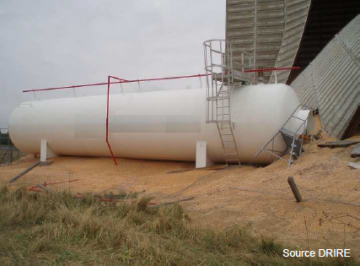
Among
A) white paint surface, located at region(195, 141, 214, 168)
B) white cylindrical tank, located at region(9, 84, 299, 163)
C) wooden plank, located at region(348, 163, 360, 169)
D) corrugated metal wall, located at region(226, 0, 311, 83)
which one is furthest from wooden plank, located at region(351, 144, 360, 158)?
corrugated metal wall, located at region(226, 0, 311, 83)

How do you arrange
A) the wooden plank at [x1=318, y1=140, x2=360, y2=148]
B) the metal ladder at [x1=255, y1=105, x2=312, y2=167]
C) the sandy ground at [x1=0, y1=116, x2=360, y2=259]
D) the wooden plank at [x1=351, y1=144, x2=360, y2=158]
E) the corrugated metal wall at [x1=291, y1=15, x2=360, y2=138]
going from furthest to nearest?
1. the corrugated metal wall at [x1=291, y1=15, x2=360, y2=138]
2. the metal ladder at [x1=255, y1=105, x2=312, y2=167]
3. the wooden plank at [x1=318, y1=140, x2=360, y2=148]
4. the wooden plank at [x1=351, y1=144, x2=360, y2=158]
5. the sandy ground at [x1=0, y1=116, x2=360, y2=259]

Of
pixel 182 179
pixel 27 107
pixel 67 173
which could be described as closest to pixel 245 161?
pixel 182 179

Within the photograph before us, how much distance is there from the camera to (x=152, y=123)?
1247 cm

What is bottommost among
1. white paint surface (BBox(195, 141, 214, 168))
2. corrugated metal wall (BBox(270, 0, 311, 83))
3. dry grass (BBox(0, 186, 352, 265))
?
white paint surface (BBox(195, 141, 214, 168))

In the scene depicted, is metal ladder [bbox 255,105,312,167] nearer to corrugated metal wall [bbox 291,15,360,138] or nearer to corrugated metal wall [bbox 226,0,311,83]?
corrugated metal wall [bbox 291,15,360,138]

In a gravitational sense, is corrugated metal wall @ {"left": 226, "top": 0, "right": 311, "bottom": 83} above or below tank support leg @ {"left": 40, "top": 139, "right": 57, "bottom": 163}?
above

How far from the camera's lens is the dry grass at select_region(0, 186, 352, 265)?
4.16 m

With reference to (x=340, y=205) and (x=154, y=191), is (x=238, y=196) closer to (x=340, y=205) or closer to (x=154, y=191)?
(x=340, y=205)

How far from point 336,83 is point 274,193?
25.4 feet

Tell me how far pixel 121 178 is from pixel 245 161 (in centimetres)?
428

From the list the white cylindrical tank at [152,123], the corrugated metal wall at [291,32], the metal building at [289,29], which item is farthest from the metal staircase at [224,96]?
the corrugated metal wall at [291,32]

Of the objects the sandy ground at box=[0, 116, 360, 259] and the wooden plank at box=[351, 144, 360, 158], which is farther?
the wooden plank at box=[351, 144, 360, 158]

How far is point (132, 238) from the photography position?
4.79 metres

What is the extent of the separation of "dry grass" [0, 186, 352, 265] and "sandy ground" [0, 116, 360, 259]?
619 mm
